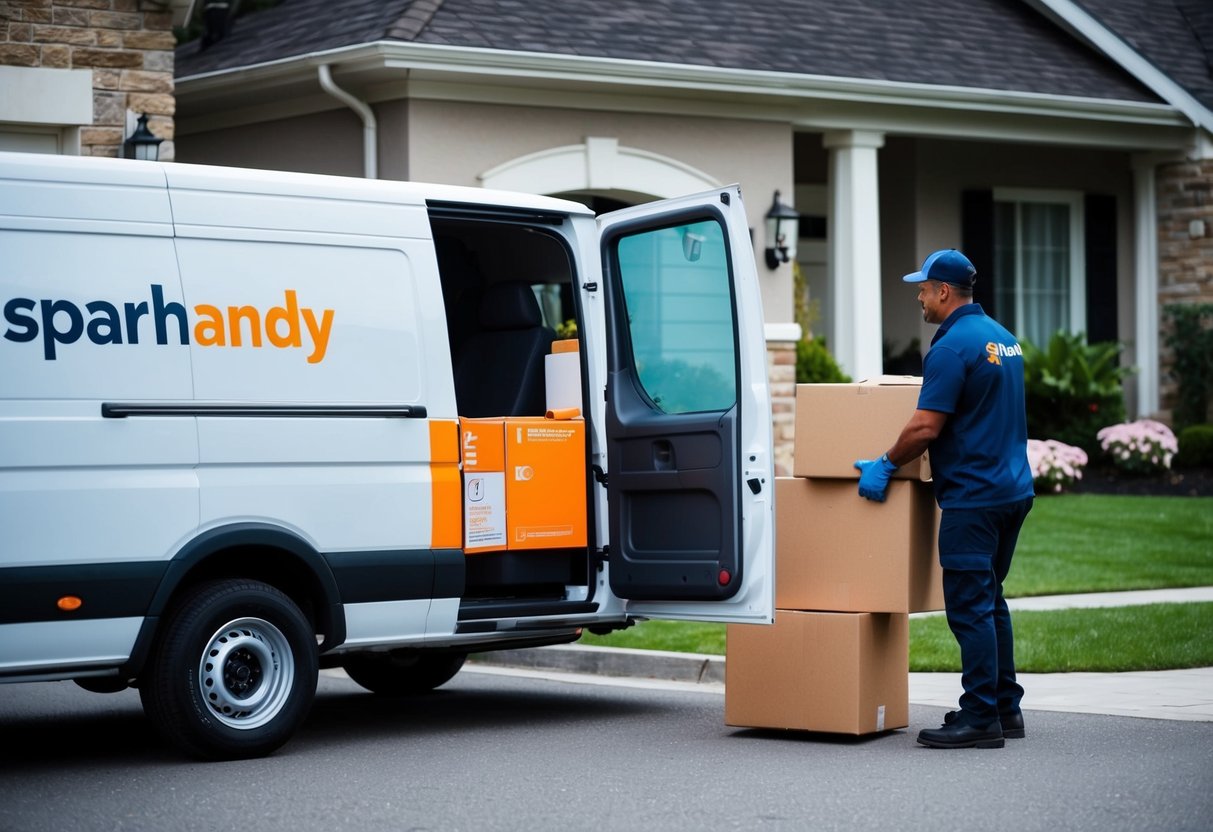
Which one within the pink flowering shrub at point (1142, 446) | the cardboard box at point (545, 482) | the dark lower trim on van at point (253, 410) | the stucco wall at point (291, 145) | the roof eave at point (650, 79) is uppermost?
the roof eave at point (650, 79)

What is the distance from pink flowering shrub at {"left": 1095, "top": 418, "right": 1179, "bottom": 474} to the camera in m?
18.0

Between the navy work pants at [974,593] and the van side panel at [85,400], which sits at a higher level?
the van side panel at [85,400]

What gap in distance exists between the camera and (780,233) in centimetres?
1605

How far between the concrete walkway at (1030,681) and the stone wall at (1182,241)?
10495 millimetres

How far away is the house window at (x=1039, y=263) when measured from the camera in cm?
2006

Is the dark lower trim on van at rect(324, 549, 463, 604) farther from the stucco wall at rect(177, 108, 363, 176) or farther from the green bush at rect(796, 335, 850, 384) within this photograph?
the green bush at rect(796, 335, 850, 384)

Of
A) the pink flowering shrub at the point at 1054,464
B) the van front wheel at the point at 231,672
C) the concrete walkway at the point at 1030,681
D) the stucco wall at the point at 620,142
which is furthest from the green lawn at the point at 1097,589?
the stucco wall at the point at 620,142

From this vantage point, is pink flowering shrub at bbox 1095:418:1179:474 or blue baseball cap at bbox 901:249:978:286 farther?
pink flowering shrub at bbox 1095:418:1179:474

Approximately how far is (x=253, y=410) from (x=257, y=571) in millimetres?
723

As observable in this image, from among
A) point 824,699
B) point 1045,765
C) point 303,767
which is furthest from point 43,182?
point 1045,765

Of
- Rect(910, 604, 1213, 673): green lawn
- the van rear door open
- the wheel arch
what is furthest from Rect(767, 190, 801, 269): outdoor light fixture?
the wheel arch

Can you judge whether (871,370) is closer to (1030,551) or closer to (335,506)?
(1030,551)

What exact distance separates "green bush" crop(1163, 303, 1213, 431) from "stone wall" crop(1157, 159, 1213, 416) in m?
0.18

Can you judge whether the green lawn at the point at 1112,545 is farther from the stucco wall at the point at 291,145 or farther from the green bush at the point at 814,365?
the stucco wall at the point at 291,145
